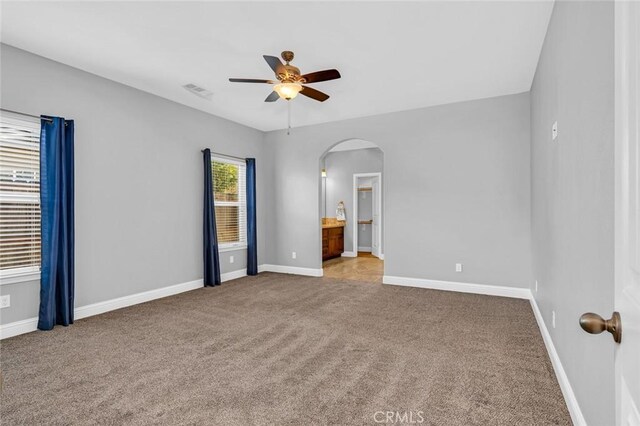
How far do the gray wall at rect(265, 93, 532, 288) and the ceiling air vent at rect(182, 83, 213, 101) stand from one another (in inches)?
83.0

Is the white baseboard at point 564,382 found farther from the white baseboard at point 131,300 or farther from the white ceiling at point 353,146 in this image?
the white ceiling at point 353,146

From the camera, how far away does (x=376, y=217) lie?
9.01m

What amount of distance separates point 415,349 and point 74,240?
3.64m

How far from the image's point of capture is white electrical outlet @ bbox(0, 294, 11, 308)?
10.5ft

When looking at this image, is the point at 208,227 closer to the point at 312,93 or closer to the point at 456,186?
the point at 312,93

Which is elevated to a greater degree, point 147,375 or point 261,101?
point 261,101

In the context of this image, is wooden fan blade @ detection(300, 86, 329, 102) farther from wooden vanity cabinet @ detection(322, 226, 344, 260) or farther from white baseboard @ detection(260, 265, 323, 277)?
wooden vanity cabinet @ detection(322, 226, 344, 260)

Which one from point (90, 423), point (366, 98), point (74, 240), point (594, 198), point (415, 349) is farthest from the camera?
point (366, 98)

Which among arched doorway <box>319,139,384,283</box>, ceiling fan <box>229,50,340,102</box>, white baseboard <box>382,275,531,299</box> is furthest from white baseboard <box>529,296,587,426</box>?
arched doorway <box>319,139,384,283</box>

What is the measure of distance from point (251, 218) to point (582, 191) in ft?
16.6

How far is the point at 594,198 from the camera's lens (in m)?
1.57

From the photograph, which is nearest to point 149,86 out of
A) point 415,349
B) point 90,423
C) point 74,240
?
point 74,240

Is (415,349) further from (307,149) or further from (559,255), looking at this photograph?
(307,149)

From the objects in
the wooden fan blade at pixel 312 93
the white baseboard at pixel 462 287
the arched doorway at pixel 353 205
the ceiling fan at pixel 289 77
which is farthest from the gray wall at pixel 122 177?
the arched doorway at pixel 353 205
